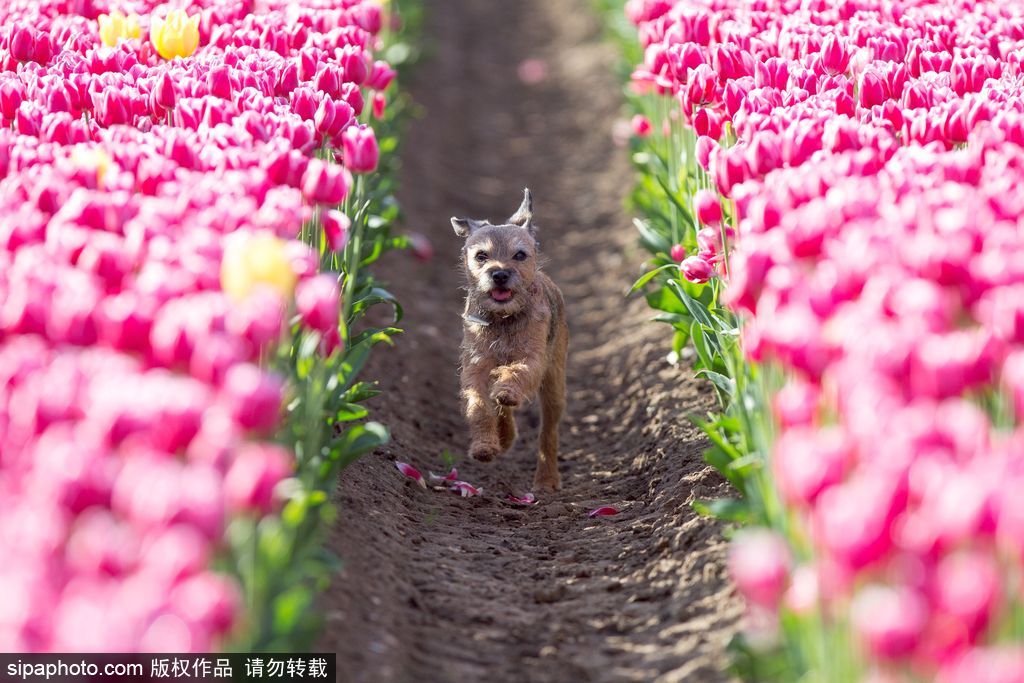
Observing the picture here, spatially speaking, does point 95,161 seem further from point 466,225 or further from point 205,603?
point 205,603

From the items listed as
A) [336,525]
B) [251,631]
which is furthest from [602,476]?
[251,631]

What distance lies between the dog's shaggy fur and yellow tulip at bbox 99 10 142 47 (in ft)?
6.93

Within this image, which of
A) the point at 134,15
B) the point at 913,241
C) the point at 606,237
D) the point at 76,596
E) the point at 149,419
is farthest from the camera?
the point at 606,237

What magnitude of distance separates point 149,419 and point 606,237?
7627mm

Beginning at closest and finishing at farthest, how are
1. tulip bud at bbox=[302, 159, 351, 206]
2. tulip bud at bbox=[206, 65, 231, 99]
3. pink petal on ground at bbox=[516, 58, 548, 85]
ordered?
tulip bud at bbox=[302, 159, 351, 206]
tulip bud at bbox=[206, 65, 231, 99]
pink petal on ground at bbox=[516, 58, 548, 85]

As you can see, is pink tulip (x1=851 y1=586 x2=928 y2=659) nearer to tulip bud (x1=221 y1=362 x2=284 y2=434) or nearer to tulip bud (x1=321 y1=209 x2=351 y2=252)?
tulip bud (x1=221 y1=362 x2=284 y2=434)

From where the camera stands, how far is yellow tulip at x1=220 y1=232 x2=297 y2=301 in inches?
156

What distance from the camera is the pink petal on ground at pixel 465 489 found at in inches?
259

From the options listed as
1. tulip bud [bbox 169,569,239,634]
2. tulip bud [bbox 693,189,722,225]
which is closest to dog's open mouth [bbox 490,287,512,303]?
tulip bud [bbox 693,189,722,225]

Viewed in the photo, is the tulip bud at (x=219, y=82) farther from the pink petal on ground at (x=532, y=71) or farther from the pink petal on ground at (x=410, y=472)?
the pink petal on ground at (x=532, y=71)

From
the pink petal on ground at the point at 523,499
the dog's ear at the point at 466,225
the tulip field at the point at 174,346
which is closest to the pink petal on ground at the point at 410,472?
the pink petal on ground at the point at 523,499

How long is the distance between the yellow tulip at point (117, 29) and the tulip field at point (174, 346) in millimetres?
474

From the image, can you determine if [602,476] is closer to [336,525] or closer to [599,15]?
[336,525]

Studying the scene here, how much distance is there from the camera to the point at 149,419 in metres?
3.32
